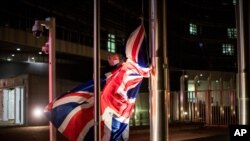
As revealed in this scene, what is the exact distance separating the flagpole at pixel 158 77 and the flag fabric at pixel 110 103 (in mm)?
1288

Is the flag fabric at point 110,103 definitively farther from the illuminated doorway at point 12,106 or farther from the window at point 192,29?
the window at point 192,29

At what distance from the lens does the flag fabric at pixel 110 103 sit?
10.6 metres

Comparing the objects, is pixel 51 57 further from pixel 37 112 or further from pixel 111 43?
pixel 111 43

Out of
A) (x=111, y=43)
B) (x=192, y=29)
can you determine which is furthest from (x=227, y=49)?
(x=111, y=43)

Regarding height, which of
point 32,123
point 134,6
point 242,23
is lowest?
point 32,123

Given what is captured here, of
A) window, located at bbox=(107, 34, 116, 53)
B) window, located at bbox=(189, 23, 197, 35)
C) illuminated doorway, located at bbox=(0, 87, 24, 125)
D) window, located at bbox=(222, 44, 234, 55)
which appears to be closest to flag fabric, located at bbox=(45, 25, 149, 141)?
illuminated doorway, located at bbox=(0, 87, 24, 125)

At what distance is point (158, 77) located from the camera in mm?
8930

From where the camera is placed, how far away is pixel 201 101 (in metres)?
25.1

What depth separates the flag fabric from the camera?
10.6 metres

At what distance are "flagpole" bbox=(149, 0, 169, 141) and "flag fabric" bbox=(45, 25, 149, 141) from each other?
129 cm

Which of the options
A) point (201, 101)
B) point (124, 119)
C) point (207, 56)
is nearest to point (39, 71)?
point (201, 101)

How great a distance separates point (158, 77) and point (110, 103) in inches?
86.0

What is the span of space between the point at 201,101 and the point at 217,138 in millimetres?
6229

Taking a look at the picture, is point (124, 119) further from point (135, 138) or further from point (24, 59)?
point (24, 59)
